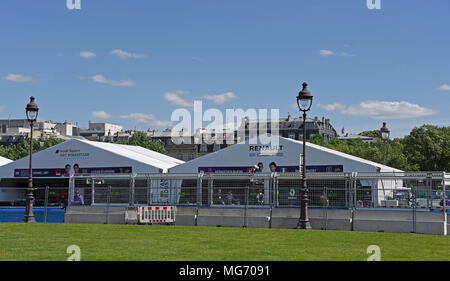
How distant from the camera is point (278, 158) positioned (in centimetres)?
4328

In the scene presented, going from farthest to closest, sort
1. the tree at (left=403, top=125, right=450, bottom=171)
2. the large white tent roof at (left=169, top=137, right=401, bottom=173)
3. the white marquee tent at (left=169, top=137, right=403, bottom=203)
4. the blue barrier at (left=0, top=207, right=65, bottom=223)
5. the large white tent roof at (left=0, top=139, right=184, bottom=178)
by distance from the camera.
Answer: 1. the tree at (left=403, top=125, right=450, bottom=171)
2. the large white tent roof at (left=0, top=139, right=184, bottom=178)
3. the large white tent roof at (left=169, top=137, right=401, bottom=173)
4. the white marquee tent at (left=169, top=137, right=403, bottom=203)
5. the blue barrier at (left=0, top=207, right=65, bottom=223)

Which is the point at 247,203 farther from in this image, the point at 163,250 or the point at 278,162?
the point at 278,162

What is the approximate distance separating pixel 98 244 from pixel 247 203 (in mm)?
10800

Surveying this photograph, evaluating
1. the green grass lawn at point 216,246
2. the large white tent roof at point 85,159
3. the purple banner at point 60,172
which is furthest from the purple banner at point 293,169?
the green grass lawn at point 216,246

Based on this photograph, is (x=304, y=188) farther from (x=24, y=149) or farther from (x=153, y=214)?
(x=24, y=149)

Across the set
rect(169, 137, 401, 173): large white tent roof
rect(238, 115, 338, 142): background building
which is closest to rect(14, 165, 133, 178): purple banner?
A: rect(169, 137, 401, 173): large white tent roof

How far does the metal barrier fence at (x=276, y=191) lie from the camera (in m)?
24.6

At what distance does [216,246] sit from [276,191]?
10859mm

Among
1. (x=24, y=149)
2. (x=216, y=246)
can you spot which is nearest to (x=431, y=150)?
(x=24, y=149)

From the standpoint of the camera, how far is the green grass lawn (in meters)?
13.4

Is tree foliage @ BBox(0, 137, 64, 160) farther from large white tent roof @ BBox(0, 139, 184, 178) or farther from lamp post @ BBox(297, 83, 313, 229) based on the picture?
lamp post @ BBox(297, 83, 313, 229)

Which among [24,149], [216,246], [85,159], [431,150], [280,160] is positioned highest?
[24,149]

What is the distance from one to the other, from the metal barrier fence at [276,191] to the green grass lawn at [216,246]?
485 centimetres

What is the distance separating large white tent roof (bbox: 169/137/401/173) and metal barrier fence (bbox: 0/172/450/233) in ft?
39.3
